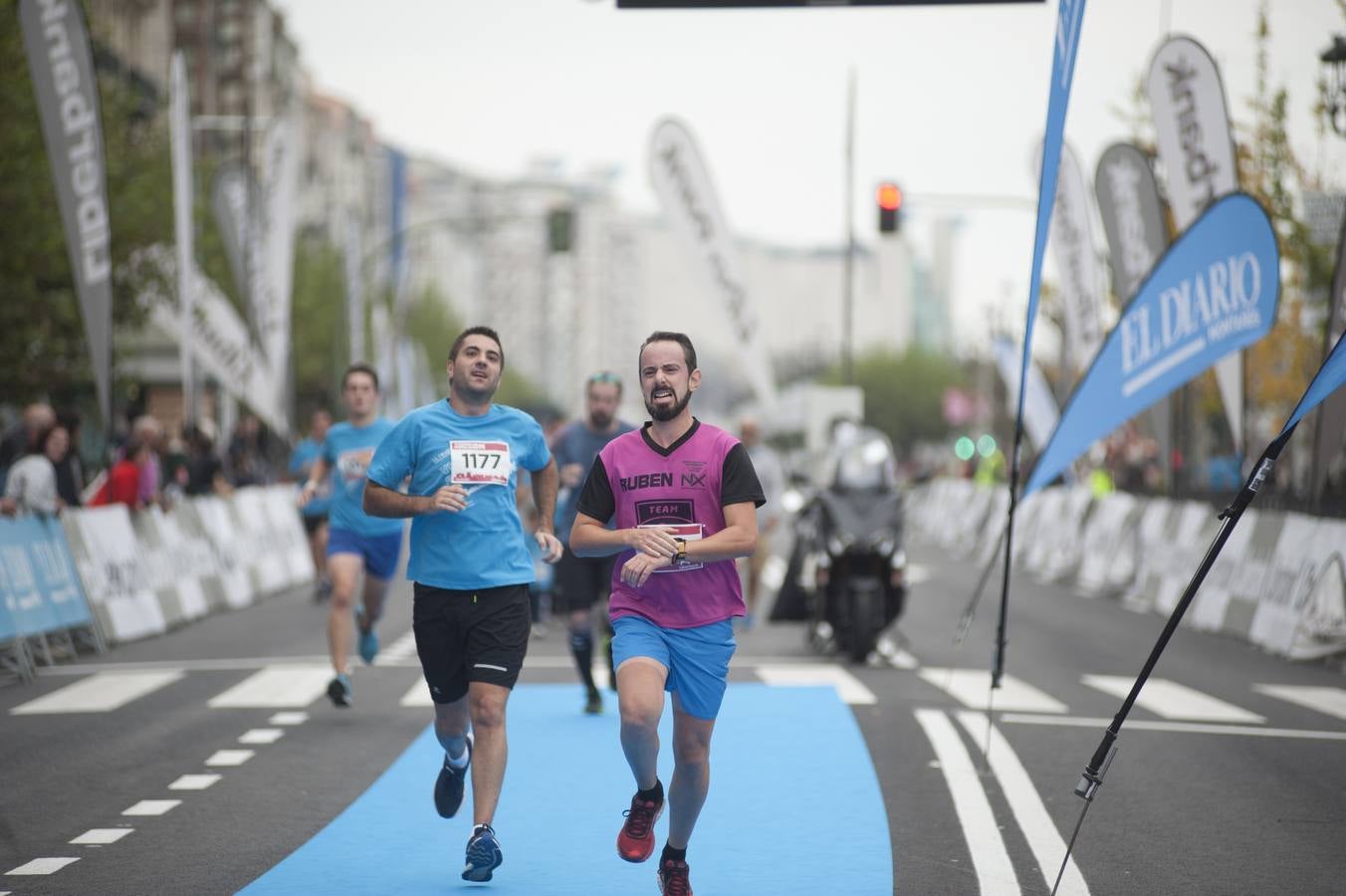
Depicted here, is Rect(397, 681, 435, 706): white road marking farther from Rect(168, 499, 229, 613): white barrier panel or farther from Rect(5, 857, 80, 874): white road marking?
Rect(168, 499, 229, 613): white barrier panel

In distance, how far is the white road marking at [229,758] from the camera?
976 centimetres

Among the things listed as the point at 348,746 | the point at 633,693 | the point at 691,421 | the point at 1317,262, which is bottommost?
the point at 348,746

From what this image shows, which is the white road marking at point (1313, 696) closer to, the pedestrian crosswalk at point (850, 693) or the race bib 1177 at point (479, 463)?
the pedestrian crosswalk at point (850, 693)

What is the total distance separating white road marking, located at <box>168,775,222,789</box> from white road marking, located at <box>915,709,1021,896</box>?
348 cm

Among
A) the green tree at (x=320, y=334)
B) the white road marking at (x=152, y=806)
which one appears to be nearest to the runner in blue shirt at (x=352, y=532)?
the white road marking at (x=152, y=806)

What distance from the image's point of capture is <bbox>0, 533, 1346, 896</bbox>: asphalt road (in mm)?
7227

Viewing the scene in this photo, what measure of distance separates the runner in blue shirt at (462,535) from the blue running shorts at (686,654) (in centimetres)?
85

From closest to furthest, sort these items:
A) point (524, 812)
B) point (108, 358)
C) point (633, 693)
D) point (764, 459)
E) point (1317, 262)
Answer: point (633, 693)
point (524, 812)
point (108, 358)
point (764, 459)
point (1317, 262)

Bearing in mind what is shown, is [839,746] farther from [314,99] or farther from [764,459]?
[314,99]

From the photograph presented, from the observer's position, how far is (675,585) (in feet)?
21.3

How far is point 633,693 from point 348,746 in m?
4.46

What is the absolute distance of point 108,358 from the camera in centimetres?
1741

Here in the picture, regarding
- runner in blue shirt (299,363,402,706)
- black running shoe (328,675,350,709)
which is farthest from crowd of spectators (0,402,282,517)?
black running shoe (328,675,350,709)

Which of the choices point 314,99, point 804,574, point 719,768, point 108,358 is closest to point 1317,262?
point 804,574
